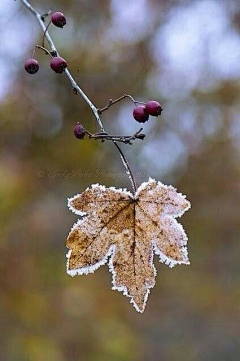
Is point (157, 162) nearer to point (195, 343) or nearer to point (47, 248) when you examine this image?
point (47, 248)

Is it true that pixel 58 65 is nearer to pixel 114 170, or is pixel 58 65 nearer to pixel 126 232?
pixel 126 232

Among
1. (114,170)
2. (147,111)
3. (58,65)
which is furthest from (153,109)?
(114,170)

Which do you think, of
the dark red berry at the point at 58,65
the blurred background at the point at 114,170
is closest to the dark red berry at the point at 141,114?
the dark red berry at the point at 58,65

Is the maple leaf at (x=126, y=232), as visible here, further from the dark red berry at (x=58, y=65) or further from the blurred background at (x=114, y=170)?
the blurred background at (x=114, y=170)

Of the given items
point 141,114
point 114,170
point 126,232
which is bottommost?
point 126,232

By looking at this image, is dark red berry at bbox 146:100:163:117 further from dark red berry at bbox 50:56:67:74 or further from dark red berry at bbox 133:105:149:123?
dark red berry at bbox 50:56:67:74

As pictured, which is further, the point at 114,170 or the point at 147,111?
the point at 114,170
